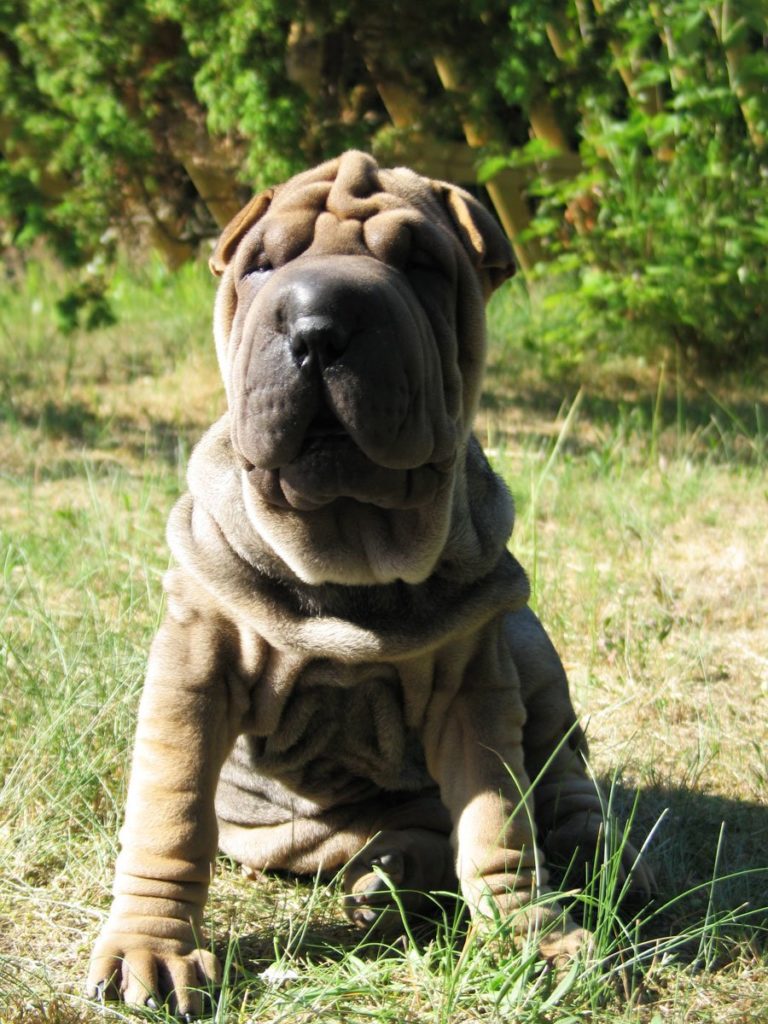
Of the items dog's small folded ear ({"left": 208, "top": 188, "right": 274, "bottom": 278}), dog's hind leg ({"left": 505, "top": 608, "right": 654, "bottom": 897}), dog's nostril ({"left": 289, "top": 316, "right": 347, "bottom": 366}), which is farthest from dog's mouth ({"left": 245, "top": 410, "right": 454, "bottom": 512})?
dog's hind leg ({"left": 505, "top": 608, "right": 654, "bottom": 897})

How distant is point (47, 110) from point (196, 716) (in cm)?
515

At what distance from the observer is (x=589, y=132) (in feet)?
23.0

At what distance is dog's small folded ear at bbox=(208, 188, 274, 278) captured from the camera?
2.51 meters

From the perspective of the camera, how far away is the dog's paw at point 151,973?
2.24m

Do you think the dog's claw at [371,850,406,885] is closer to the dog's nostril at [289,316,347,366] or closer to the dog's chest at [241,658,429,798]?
the dog's chest at [241,658,429,798]

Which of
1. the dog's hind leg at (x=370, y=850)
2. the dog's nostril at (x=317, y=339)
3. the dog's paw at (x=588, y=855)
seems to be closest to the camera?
the dog's nostril at (x=317, y=339)

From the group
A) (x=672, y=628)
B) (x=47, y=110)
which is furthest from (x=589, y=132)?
(x=672, y=628)

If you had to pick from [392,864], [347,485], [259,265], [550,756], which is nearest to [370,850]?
[392,864]

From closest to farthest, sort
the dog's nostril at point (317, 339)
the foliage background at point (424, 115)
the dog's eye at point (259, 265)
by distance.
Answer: the dog's nostril at point (317, 339)
the dog's eye at point (259, 265)
the foliage background at point (424, 115)

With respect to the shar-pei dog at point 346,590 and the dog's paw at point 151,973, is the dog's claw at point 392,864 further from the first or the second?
the dog's paw at point 151,973

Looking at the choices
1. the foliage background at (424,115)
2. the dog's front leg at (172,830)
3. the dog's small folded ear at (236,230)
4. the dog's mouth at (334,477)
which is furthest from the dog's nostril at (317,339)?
the foliage background at (424,115)

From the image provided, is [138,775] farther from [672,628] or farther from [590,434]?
[590,434]

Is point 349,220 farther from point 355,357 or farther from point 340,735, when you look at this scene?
point 340,735

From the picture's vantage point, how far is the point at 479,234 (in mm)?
2553
